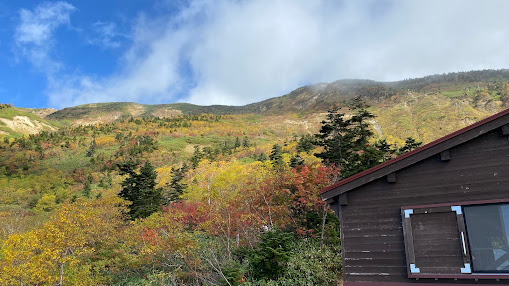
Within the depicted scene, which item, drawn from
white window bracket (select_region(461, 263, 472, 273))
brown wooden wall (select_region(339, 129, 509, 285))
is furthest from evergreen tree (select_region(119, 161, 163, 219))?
white window bracket (select_region(461, 263, 472, 273))

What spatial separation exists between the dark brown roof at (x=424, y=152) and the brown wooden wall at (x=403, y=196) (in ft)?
A: 0.70

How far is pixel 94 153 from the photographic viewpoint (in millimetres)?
60406

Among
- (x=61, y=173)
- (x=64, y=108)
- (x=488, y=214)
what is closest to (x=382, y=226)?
(x=488, y=214)

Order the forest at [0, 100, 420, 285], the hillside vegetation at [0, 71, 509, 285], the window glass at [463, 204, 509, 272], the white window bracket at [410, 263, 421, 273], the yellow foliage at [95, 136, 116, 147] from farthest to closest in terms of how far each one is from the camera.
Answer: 1. the yellow foliage at [95, 136, 116, 147]
2. the hillside vegetation at [0, 71, 509, 285]
3. the forest at [0, 100, 420, 285]
4. the white window bracket at [410, 263, 421, 273]
5. the window glass at [463, 204, 509, 272]

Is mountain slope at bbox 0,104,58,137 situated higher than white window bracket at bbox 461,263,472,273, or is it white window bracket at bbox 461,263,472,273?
mountain slope at bbox 0,104,58,137

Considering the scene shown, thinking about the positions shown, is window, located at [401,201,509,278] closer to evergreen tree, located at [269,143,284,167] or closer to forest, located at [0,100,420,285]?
forest, located at [0,100,420,285]

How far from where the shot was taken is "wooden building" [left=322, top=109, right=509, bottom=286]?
6.74 metres

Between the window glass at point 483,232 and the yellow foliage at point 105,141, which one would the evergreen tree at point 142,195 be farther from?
the yellow foliage at point 105,141

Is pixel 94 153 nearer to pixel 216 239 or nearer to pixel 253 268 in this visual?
pixel 216 239

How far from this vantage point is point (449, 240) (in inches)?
270

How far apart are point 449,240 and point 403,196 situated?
1.28 metres

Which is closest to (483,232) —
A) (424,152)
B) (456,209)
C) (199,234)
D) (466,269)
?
(456,209)

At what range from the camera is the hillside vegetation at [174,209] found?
12820mm

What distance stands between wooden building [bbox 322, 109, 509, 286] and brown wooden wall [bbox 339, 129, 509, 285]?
17 millimetres
